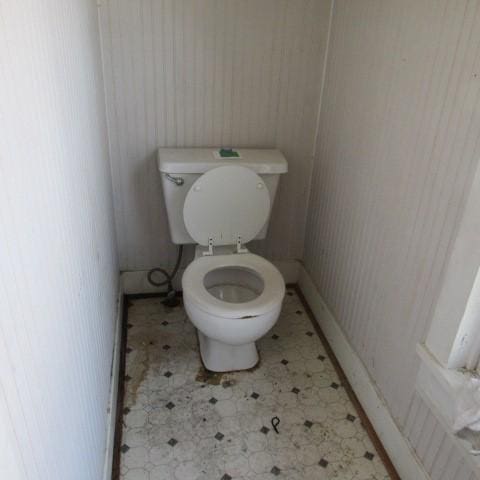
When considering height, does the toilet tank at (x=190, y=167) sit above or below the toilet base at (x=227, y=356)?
above

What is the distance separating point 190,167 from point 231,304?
0.58 m

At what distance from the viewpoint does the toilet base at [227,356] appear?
186 cm

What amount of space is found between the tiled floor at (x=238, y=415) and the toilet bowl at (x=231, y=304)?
8cm

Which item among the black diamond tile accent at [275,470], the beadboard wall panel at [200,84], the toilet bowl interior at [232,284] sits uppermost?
the beadboard wall panel at [200,84]

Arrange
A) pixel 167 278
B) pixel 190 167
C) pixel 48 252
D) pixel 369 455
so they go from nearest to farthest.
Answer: pixel 48 252, pixel 369 455, pixel 190 167, pixel 167 278

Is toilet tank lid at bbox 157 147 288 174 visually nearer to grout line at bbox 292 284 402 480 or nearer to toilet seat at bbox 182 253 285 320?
toilet seat at bbox 182 253 285 320

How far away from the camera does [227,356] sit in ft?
6.13

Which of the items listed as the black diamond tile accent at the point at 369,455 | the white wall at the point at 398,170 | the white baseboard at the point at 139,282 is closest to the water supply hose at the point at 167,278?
the white baseboard at the point at 139,282

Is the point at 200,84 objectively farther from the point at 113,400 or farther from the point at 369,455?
the point at 369,455

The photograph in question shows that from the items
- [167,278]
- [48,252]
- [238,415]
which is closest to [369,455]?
[238,415]

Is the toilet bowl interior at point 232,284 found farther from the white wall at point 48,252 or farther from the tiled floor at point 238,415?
the white wall at point 48,252

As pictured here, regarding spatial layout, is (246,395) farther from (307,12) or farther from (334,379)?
(307,12)

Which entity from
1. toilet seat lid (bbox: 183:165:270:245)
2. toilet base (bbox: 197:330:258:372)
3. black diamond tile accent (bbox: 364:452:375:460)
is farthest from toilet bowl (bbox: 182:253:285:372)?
black diamond tile accent (bbox: 364:452:375:460)

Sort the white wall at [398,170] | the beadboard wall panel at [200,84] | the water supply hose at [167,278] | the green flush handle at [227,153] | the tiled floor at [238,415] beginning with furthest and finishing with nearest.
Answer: the water supply hose at [167,278] → the green flush handle at [227,153] → the beadboard wall panel at [200,84] → the tiled floor at [238,415] → the white wall at [398,170]
